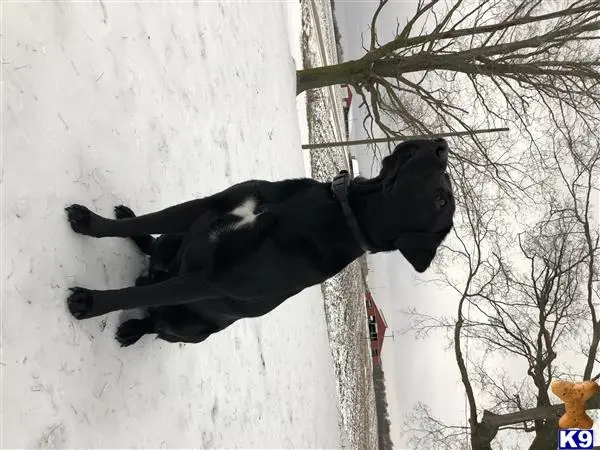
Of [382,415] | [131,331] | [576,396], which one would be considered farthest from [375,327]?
[131,331]

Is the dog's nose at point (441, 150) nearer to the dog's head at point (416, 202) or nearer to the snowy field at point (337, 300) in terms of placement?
the dog's head at point (416, 202)

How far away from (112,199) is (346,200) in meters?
1.55

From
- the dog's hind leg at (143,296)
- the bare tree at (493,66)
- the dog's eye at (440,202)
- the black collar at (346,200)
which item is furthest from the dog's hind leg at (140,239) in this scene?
the bare tree at (493,66)

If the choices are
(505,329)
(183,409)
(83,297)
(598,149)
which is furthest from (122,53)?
(505,329)

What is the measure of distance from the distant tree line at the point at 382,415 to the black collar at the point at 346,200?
16.7m

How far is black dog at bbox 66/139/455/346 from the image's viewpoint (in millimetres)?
2217

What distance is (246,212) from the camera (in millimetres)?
2518

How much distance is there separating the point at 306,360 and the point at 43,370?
495 centimetres

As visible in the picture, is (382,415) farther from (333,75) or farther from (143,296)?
(143,296)

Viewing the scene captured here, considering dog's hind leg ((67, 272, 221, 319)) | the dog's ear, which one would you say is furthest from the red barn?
the dog's ear

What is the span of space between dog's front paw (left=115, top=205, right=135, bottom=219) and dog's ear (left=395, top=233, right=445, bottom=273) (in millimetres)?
1695

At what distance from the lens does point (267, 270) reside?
2.42 metres

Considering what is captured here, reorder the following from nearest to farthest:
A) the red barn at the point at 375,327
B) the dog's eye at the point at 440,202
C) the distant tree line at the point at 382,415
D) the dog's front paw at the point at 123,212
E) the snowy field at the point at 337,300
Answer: the dog's eye at the point at 440,202 < the dog's front paw at the point at 123,212 < the snowy field at the point at 337,300 < the distant tree line at the point at 382,415 < the red barn at the point at 375,327

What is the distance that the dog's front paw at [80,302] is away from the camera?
258 cm
